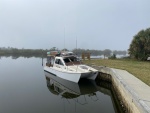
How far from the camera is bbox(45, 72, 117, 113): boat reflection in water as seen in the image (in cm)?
988

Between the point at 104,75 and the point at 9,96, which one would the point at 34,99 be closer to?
the point at 9,96

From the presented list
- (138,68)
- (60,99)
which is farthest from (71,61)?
(138,68)

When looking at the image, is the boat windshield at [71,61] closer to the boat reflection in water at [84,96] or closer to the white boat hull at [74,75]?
the white boat hull at [74,75]

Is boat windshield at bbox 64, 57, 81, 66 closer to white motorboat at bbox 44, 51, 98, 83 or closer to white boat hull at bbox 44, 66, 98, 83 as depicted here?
white motorboat at bbox 44, 51, 98, 83

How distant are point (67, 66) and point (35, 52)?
68.9 metres

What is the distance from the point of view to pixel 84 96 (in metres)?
12.3

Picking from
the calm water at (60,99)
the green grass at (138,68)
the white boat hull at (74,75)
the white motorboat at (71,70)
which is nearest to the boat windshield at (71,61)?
the white motorboat at (71,70)

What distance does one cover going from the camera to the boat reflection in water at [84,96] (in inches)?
389

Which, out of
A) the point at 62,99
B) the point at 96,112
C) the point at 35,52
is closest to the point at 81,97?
the point at 62,99

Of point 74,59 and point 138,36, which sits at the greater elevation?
point 138,36

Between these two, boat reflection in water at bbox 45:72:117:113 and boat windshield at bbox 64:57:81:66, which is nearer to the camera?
boat reflection in water at bbox 45:72:117:113

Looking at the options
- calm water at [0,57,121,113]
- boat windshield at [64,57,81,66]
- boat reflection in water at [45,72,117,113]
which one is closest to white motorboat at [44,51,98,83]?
boat windshield at [64,57,81,66]

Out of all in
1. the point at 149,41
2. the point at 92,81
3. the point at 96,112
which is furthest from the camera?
the point at 149,41

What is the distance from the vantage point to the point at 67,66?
1644 centimetres
